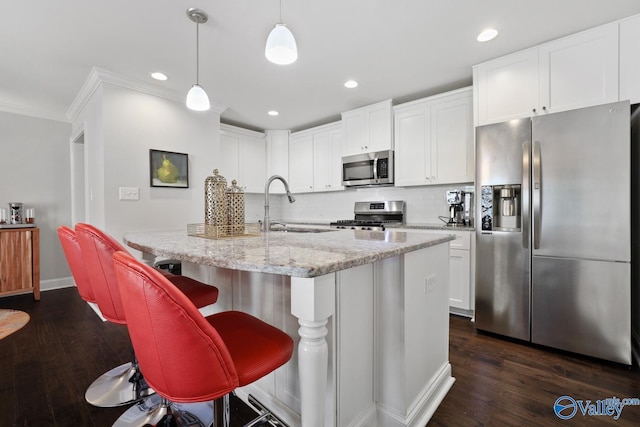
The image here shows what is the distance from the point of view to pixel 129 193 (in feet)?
9.62

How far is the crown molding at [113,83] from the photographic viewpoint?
275 centimetres

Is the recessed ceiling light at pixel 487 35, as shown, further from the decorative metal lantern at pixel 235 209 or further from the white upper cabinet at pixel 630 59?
the decorative metal lantern at pixel 235 209

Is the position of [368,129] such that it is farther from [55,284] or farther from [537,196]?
[55,284]

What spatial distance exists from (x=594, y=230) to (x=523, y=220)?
0.41m

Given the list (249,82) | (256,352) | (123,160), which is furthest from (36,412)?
(249,82)

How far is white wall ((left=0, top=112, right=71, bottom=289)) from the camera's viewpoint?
3.64 m

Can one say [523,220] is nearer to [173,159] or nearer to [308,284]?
[308,284]

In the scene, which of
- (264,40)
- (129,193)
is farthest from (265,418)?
(129,193)

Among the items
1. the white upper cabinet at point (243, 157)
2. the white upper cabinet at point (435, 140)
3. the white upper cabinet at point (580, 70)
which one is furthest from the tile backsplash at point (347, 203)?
the white upper cabinet at point (580, 70)

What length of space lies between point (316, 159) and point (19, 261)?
398 centimetres

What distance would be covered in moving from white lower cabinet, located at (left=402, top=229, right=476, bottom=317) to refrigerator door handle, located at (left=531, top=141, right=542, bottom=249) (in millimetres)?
586

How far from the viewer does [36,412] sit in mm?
1501

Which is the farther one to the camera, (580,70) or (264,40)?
(264,40)

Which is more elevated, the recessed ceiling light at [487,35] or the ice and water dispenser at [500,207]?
the recessed ceiling light at [487,35]
